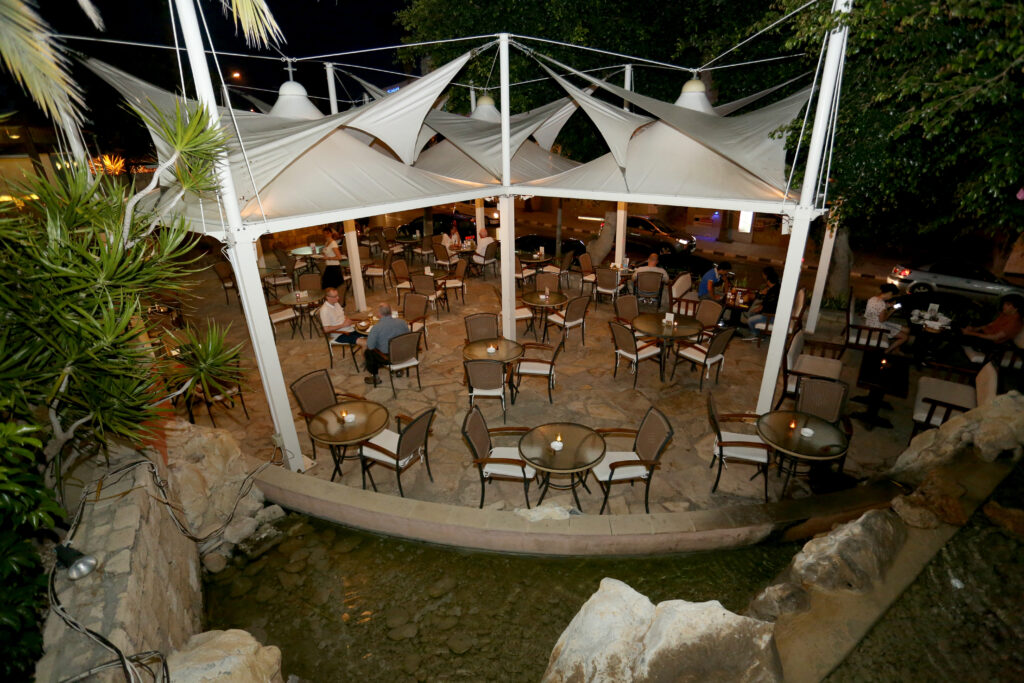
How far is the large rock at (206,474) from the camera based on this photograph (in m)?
4.94

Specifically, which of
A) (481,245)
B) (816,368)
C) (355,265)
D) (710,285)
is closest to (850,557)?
(816,368)

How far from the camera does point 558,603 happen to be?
433cm

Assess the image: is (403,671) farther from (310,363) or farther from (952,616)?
(310,363)

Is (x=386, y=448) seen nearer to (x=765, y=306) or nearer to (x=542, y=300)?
(x=542, y=300)

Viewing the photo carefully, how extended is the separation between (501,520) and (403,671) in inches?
58.1

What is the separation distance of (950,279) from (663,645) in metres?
13.2

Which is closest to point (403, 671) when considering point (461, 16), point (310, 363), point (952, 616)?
point (952, 616)

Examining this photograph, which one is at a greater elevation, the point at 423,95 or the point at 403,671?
the point at 423,95

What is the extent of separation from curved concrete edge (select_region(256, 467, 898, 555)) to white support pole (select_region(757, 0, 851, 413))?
1.67 m

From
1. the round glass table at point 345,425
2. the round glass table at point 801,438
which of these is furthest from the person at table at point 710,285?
the round glass table at point 345,425

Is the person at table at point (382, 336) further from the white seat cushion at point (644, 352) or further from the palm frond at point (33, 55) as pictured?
the palm frond at point (33, 55)

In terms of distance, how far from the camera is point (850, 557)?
405 centimetres

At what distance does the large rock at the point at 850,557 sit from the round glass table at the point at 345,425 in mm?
4184

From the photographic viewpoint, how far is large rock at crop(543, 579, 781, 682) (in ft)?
10.6
